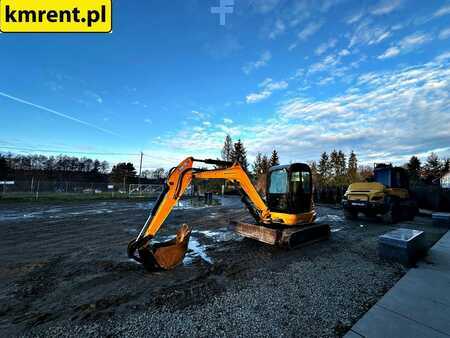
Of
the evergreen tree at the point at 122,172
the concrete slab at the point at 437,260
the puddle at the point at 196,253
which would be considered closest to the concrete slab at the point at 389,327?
the concrete slab at the point at 437,260

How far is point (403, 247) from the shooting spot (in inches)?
186

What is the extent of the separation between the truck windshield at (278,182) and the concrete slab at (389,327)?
3.89 m

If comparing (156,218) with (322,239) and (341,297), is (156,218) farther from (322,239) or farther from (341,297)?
(322,239)

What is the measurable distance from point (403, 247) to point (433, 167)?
48.6m

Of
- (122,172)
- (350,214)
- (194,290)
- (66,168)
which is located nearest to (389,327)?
(194,290)

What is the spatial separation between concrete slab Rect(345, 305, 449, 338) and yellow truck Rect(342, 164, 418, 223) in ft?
26.6

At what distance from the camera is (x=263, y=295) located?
3441 mm

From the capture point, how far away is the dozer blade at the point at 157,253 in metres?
4.04

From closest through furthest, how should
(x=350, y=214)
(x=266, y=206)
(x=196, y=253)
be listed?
(x=196, y=253) < (x=266, y=206) < (x=350, y=214)

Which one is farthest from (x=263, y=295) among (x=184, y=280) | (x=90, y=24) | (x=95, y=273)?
(x=90, y=24)

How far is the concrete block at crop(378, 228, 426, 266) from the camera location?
4.71 meters

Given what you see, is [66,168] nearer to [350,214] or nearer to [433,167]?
[350,214]

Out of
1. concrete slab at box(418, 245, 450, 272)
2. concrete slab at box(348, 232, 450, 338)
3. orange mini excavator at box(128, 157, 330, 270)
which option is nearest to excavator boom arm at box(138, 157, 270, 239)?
orange mini excavator at box(128, 157, 330, 270)

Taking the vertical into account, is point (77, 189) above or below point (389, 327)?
above
